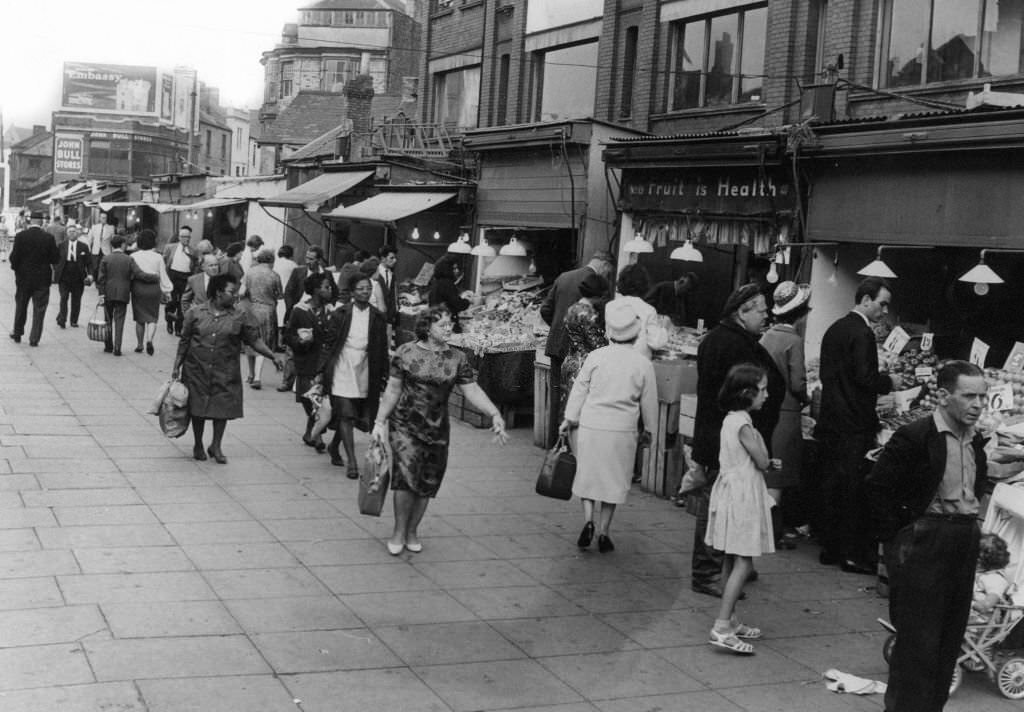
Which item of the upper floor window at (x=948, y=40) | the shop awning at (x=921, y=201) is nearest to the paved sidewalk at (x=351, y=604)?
the shop awning at (x=921, y=201)

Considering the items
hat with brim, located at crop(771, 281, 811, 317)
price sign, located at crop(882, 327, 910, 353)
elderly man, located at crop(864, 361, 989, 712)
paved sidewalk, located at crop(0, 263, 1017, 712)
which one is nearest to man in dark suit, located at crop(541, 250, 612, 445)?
paved sidewalk, located at crop(0, 263, 1017, 712)

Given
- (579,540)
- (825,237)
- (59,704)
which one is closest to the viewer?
(59,704)

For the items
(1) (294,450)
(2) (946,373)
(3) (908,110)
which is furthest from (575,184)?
(2) (946,373)

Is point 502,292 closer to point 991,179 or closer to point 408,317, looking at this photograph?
point 408,317

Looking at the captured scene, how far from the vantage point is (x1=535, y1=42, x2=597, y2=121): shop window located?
21.5m

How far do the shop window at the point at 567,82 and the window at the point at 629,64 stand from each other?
0.99 metres

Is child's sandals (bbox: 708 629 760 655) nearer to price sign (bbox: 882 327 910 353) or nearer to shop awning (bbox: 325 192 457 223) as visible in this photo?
price sign (bbox: 882 327 910 353)

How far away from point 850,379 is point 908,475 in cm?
333

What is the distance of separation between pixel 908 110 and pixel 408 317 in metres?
8.25

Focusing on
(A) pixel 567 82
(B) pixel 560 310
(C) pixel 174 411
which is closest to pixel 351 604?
(C) pixel 174 411

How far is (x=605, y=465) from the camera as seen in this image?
29.0ft

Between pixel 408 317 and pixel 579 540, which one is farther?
pixel 408 317

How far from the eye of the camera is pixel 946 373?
579 centimetres

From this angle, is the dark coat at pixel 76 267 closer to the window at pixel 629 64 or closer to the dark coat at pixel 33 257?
the dark coat at pixel 33 257
